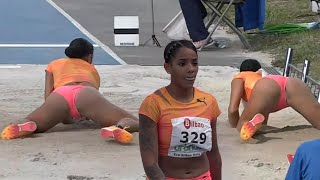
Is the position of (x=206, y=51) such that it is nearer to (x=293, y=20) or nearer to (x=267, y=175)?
(x=293, y=20)

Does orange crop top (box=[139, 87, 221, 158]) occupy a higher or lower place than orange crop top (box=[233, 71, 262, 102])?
higher

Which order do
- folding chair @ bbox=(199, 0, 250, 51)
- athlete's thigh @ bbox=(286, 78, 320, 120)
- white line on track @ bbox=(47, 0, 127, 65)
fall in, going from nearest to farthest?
athlete's thigh @ bbox=(286, 78, 320, 120), white line on track @ bbox=(47, 0, 127, 65), folding chair @ bbox=(199, 0, 250, 51)

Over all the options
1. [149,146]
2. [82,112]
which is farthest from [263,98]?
[149,146]

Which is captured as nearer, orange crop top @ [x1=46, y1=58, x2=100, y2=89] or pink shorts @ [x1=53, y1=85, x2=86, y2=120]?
pink shorts @ [x1=53, y1=85, x2=86, y2=120]

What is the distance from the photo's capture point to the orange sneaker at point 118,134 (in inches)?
301

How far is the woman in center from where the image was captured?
4.34 meters

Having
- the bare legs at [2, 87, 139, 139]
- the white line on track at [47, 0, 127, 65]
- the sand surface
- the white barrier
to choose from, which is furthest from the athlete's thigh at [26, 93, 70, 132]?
the white barrier

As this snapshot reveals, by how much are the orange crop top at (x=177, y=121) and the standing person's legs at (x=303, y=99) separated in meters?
3.65

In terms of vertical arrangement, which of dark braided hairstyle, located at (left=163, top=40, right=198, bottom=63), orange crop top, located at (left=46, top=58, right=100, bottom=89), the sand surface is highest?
dark braided hairstyle, located at (left=163, top=40, right=198, bottom=63)

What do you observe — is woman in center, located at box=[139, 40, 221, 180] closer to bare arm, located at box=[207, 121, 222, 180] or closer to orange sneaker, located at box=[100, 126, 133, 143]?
bare arm, located at box=[207, 121, 222, 180]

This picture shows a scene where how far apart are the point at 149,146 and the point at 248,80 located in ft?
14.0

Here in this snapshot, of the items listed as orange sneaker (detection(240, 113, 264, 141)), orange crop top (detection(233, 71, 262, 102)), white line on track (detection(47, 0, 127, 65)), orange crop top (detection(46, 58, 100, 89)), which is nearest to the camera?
orange sneaker (detection(240, 113, 264, 141))

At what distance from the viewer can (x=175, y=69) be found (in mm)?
4387

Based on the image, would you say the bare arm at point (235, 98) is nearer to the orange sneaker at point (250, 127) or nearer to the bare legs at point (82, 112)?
the orange sneaker at point (250, 127)
